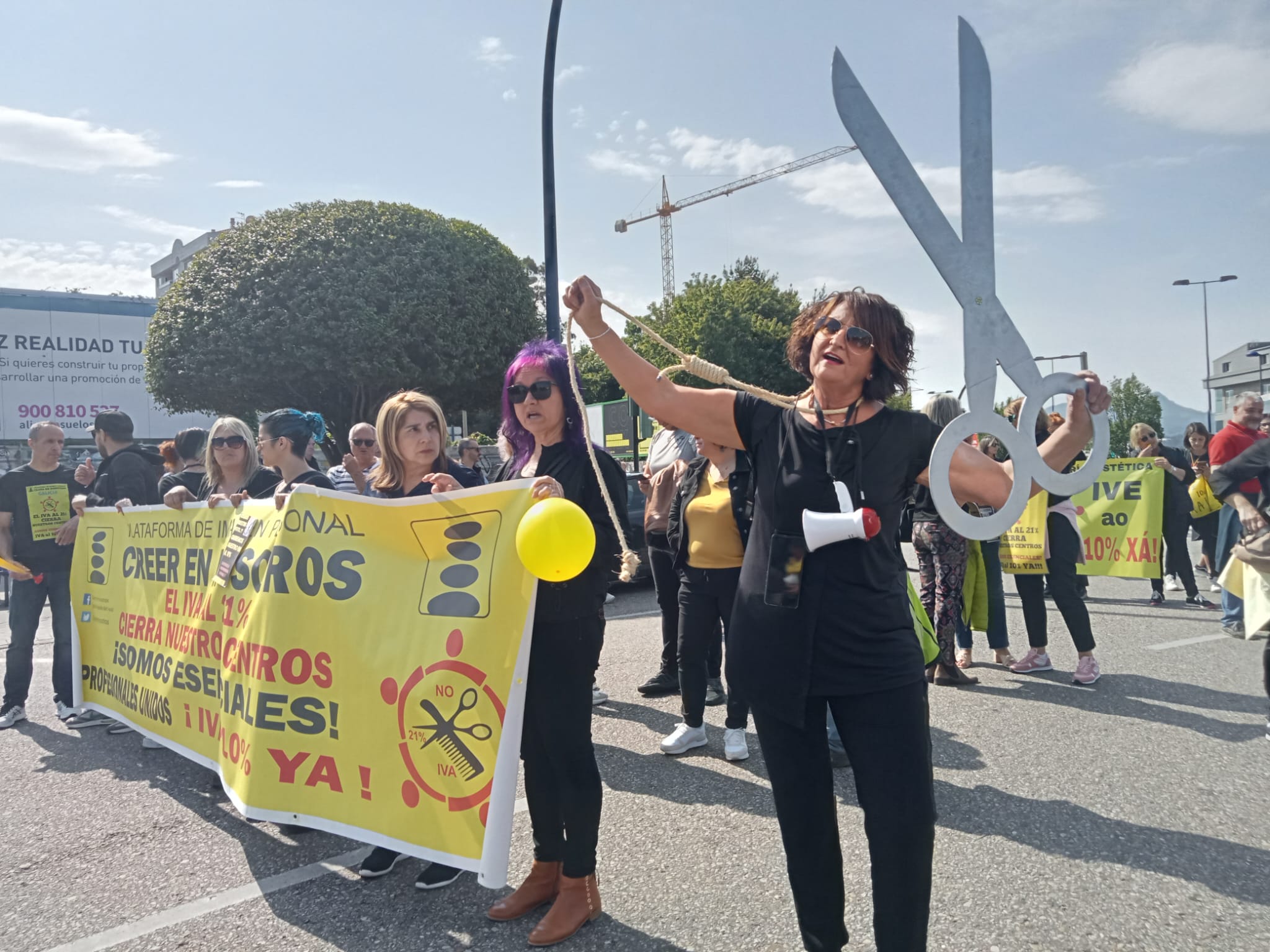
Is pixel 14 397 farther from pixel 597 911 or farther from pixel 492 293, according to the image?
pixel 597 911

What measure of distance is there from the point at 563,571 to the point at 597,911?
122 centimetres

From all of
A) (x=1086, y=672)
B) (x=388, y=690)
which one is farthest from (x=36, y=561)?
(x=1086, y=672)

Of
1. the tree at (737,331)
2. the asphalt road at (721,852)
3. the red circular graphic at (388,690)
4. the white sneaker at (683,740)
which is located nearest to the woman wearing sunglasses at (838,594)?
the asphalt road at (721,852)

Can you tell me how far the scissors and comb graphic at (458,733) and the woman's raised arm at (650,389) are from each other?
1107 millimetres

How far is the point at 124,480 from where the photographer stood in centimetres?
546

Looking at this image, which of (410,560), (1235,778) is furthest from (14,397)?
(1235,778)

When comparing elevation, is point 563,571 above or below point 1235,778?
above

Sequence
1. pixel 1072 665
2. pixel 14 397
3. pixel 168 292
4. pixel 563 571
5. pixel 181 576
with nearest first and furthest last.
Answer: pixel 563 571
pixel 181 576
pixel 1072 665
pixel 168 292
pixel 14 397

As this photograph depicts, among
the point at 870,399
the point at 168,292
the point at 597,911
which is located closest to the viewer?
the point at 870,399

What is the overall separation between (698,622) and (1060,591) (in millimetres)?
2738

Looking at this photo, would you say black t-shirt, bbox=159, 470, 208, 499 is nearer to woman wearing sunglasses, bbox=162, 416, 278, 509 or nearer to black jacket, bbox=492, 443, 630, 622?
woman wearing sunglasses, bbox=162, 416, 278, 509

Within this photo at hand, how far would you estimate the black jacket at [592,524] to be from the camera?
261cm

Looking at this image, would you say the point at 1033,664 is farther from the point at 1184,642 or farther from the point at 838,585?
the point at 838,585

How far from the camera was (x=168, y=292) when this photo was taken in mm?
20594
